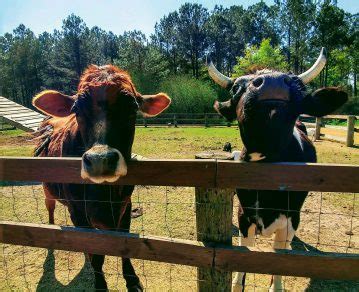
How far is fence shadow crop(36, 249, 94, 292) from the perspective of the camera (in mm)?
3910

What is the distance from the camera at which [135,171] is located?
2252 millimetres

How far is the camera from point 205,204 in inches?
88.7

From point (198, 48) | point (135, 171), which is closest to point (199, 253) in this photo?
point (135, 171)

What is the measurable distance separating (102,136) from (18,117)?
1355cm

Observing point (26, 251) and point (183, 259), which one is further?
point (26, 251)

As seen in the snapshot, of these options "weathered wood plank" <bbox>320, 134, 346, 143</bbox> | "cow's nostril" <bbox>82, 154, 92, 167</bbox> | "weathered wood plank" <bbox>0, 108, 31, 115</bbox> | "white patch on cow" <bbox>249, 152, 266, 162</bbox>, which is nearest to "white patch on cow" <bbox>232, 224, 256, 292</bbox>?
"white patch on cow" <bbox>249, 152, 266, 162</bbox>

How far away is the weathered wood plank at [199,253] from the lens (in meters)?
2.07

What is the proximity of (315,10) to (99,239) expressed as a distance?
5200 centimetres

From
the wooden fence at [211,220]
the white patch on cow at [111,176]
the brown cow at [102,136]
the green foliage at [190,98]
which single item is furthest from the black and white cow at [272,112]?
the green foliage at [190,98]

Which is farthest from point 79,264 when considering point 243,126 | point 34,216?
point 243,126

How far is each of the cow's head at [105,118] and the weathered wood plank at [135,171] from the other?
13 centimetres

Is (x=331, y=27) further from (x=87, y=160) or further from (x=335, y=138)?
(x=87, y=160)

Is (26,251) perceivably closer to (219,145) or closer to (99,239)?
(99,239)

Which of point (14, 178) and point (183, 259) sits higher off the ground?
point (14, 178)
